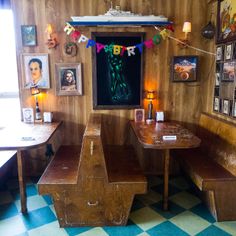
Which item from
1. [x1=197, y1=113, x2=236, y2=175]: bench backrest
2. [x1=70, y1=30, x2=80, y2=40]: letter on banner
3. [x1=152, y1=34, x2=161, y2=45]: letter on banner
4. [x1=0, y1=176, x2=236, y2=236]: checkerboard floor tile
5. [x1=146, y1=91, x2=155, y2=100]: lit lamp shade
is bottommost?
[x1=0, y1=176, x2=236, y2=236]: checkerboard floor tile

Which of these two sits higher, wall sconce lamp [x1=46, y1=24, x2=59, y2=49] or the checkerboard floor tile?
wall sconce lamp [x1=46, y1=24, x2=59, y2=49]

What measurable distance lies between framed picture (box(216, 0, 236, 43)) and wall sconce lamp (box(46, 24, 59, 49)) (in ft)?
6.75

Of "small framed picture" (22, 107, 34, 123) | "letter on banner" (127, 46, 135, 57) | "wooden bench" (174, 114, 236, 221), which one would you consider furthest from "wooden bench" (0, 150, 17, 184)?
"wooden bench" (174, 114, 236, 221)

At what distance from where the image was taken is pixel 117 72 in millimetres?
3127

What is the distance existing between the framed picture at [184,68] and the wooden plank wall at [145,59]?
0.08m

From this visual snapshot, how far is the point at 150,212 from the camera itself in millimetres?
2504

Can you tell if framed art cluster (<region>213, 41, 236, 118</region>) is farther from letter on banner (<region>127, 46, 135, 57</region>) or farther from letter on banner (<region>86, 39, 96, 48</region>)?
letter on banner (<region>86, 39, 96, 48</region>)

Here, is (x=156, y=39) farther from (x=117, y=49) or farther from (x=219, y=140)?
(x=219, y=140)

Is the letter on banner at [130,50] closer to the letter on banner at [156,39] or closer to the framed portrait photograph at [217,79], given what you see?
the letter on banner at [156,39]

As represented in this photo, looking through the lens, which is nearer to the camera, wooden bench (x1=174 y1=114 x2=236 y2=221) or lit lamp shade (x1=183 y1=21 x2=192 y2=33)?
wooden bench (x1=174 y1=114 x2=236 y2=221)

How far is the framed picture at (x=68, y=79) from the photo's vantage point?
3098mm

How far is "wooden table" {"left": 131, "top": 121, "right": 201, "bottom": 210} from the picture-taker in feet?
7.19

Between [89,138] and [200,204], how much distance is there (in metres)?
1.58

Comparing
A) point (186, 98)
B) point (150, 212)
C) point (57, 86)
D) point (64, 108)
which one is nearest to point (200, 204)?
point (150, 212)
